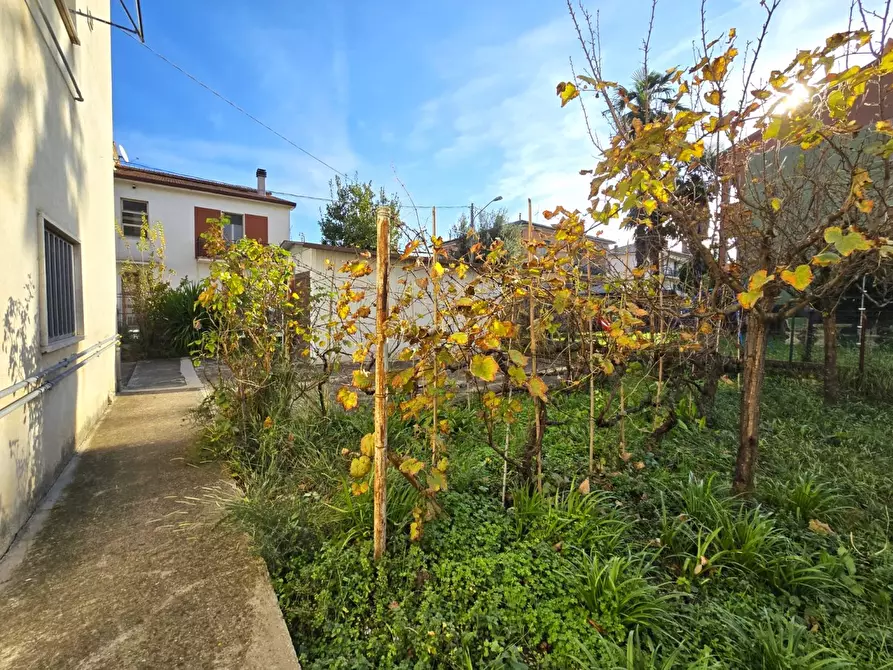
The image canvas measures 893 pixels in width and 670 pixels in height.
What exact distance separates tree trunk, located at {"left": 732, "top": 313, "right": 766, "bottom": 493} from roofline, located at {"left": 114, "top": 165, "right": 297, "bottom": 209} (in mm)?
15247

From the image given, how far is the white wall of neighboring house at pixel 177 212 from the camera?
12.4 meters

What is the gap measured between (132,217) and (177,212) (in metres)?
1.22

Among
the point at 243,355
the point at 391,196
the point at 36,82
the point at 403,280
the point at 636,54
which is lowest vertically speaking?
the point at 243,355

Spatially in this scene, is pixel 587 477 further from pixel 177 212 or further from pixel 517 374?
pixel 177 212

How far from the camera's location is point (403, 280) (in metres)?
2.58

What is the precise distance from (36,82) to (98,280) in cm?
257

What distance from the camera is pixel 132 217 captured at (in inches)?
496

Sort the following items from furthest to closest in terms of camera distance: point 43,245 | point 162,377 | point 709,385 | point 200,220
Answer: point 200,220
point 162,377
point 709,385
point 43,245

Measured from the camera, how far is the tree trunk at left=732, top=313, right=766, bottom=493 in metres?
2.34

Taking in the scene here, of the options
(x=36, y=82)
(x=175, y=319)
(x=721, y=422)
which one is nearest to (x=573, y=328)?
(x=721, y=422)

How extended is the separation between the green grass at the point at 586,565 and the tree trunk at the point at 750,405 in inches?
6.8

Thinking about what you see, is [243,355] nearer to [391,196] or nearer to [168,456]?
[168,456]

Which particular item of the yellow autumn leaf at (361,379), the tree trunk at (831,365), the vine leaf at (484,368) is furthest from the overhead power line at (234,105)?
the tree trunk at (831,365)

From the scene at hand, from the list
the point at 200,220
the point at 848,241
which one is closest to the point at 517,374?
the point at 848,241
